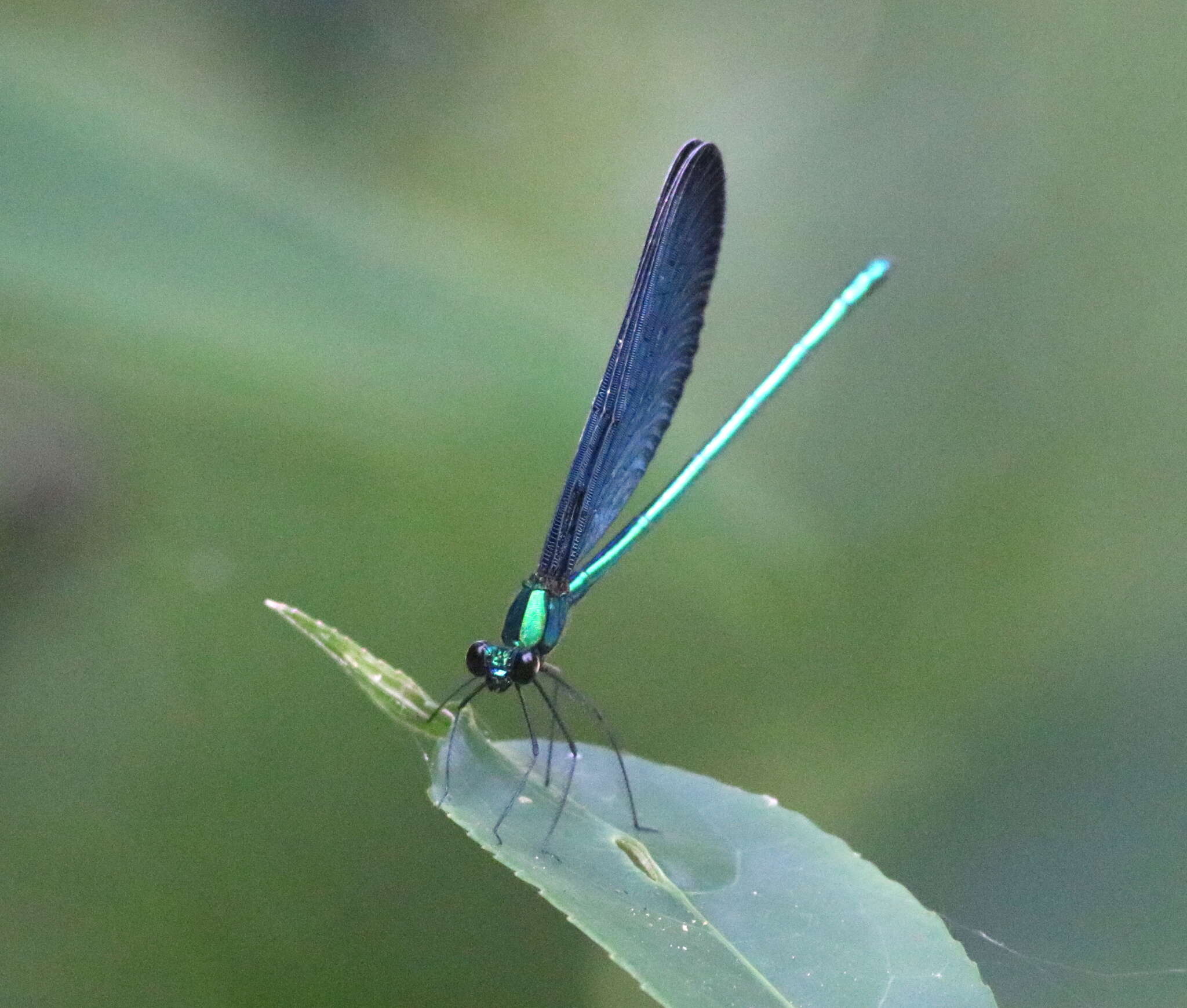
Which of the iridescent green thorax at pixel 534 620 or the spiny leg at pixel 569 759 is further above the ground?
the iridescent green thorax at pixel 534 620

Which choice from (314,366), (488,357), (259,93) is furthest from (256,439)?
(259,93)

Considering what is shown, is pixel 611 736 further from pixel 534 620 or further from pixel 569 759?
pixel 534 620

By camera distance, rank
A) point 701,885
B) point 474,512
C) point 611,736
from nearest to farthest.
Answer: point 701,885
point 611,736
point 474,512

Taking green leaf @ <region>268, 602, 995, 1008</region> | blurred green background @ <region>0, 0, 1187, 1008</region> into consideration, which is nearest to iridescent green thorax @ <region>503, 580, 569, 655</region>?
green leaf @ <region>268, 602, 995, 1008</region>

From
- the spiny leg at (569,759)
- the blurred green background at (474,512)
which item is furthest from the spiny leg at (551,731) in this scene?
the blurred green background at (474,512)

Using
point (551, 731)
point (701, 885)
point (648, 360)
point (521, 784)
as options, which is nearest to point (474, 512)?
point (648, 360)

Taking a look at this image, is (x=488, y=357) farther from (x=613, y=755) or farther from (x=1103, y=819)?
(x=1103, y=819)

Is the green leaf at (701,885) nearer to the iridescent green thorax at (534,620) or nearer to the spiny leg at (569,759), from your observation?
the spiny leg at (569,759)
